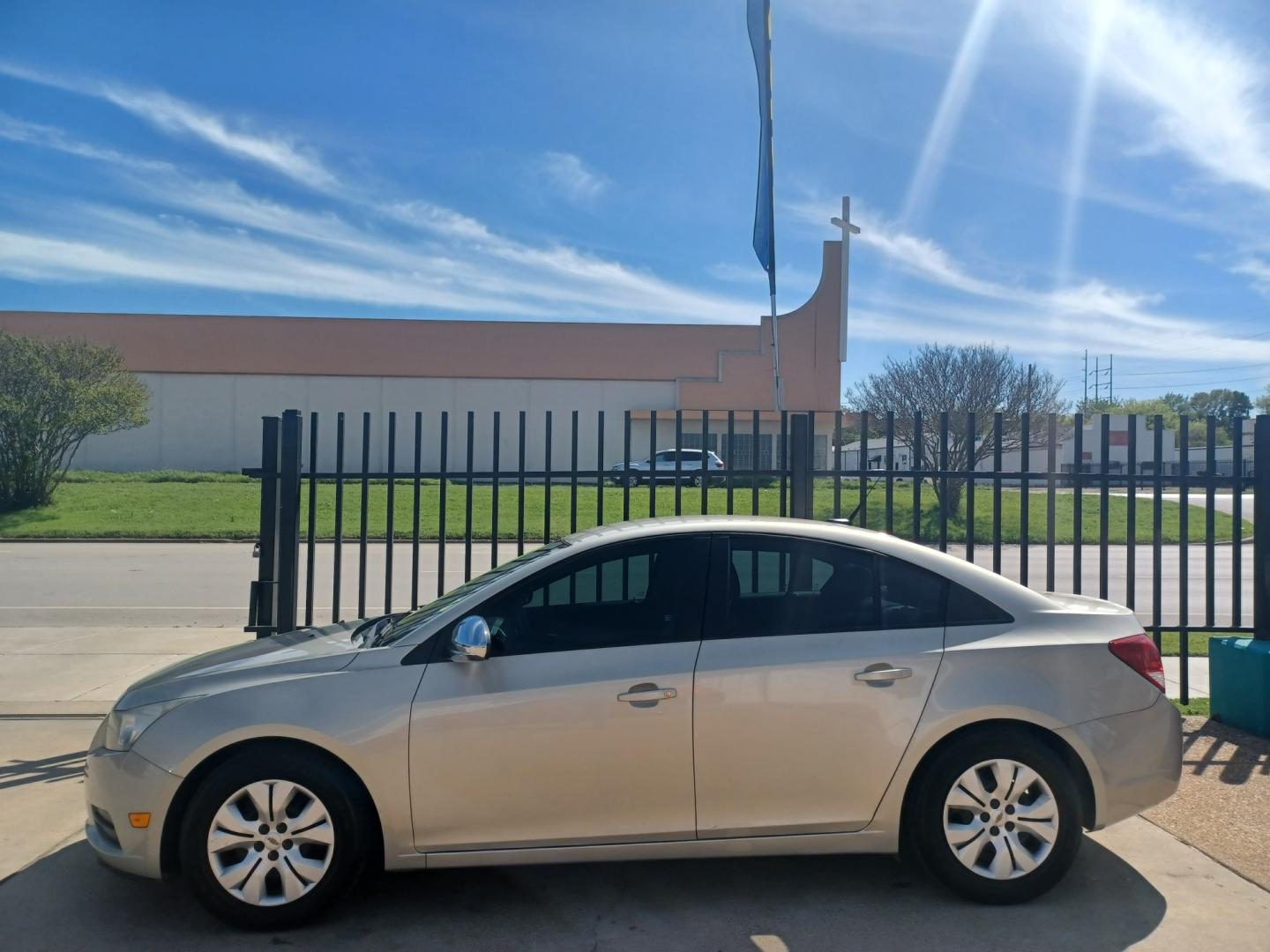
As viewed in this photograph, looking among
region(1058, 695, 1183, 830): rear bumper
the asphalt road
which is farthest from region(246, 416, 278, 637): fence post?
region(1058, 695, 1183, 830): rear bumper

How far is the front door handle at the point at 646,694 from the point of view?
12.2 feet

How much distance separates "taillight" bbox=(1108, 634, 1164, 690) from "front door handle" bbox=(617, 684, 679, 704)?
187 cm

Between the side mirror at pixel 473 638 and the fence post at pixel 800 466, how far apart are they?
3387 millimetres

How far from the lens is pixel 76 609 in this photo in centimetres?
1186

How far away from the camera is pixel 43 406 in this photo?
2572cm

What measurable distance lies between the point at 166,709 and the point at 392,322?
39500mm

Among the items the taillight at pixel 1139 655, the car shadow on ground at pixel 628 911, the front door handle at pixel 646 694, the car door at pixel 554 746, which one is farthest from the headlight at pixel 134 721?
the taillight at pixel 1139 655

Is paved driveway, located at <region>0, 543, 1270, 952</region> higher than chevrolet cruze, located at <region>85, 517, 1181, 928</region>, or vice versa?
chevrolet cruze, located at <region>85, 517, 1181, 928</region>

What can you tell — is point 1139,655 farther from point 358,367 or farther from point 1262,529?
point 358,367

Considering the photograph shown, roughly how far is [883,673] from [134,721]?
2949 millimetres

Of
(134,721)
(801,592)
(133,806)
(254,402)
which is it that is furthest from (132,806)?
(254,402)

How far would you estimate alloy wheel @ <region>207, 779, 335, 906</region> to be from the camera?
3.62m

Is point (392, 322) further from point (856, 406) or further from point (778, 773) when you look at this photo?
point (778, 773)

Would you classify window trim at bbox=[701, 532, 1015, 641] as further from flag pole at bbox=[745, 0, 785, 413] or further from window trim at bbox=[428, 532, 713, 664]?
flag pole at bbox=[745, 0, 785, 413]
